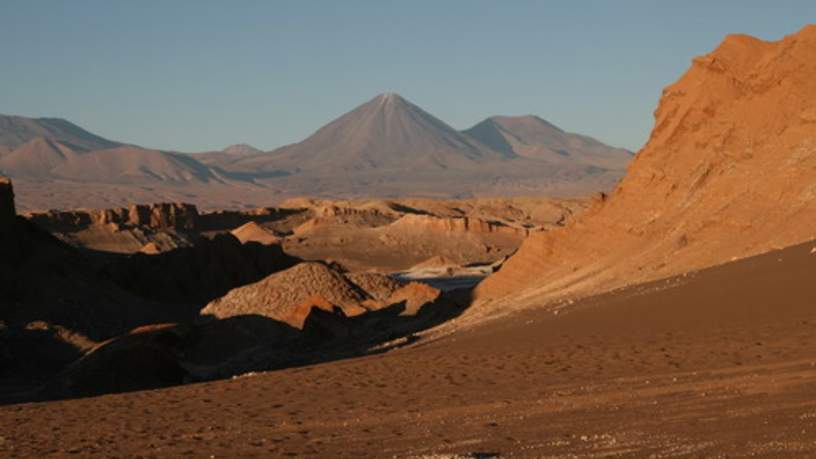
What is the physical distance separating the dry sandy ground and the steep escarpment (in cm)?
349

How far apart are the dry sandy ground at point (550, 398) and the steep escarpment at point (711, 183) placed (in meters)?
3.49

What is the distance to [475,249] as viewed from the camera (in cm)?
7756

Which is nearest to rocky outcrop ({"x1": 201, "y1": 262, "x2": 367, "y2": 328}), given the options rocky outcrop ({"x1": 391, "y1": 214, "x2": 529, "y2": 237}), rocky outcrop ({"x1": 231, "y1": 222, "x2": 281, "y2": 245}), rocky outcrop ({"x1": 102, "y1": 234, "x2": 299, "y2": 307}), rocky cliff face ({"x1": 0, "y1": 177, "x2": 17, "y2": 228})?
rocky cliff face ({"x1": 0, "y1": 177, "x2": 17, "y2": 228})

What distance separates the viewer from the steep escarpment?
73.6 feet

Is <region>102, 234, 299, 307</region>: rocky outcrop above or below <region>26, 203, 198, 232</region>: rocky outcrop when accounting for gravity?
below

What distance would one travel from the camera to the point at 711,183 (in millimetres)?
25672

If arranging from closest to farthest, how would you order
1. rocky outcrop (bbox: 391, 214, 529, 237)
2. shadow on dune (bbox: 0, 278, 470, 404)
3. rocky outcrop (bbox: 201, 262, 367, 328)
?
shadow on dune (bbox: 0, 278, 470, 404), rocky outcrop (bbox: 201, 262, 367, 328), rocky outcrop (bbox: 391, 214, 529, 237)

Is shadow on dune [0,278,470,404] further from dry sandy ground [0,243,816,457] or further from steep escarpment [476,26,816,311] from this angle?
dry sandy ground [0,243,816,457]

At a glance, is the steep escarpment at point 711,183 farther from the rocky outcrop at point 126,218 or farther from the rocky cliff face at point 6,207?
the rocky outcrop at point 126,218

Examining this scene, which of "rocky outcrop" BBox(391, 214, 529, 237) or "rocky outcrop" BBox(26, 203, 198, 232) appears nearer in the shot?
"rocky outcrop" BBox(26, 203, 198, 232)

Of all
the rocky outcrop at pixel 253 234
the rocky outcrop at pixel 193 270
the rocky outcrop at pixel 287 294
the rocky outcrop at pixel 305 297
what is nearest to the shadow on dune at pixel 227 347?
the rocky outcrop at pixel 305 297

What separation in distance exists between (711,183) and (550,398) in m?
14.9

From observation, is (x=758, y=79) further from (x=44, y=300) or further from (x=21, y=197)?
(x=21, y=197)

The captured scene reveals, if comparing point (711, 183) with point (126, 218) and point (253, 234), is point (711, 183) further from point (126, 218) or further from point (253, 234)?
point (126, 218)
